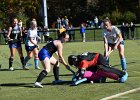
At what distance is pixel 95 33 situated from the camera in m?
42.9

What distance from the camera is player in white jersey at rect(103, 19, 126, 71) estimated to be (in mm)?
16281

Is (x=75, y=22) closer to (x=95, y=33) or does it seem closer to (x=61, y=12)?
(x=61, y=12)

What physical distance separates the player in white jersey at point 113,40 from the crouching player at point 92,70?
222 centimetres

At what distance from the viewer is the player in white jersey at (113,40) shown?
1628 cm

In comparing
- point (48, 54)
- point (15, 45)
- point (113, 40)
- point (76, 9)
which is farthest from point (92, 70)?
point (76, 9)

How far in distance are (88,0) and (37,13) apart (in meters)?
7.66

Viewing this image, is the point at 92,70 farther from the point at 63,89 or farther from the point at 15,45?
the point at 15,45

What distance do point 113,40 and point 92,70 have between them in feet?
10.1

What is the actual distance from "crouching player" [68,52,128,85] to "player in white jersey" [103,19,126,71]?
222cm

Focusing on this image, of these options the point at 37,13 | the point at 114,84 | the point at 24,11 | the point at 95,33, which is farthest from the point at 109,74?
the point at 37,13

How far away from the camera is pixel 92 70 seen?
14.1m

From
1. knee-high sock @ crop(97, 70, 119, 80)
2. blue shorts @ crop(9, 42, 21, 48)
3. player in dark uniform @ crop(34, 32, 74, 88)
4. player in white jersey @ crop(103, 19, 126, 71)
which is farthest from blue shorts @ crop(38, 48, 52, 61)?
blue shorts @ crop(9, 42, 21, 48)

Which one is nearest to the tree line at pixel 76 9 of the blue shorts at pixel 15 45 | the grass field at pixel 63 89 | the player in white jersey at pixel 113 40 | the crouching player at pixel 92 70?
the blue shorts at pixel 15 45

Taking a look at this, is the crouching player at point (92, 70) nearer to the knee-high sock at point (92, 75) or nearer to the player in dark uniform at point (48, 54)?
the knee-high sock at point (92, 75)
